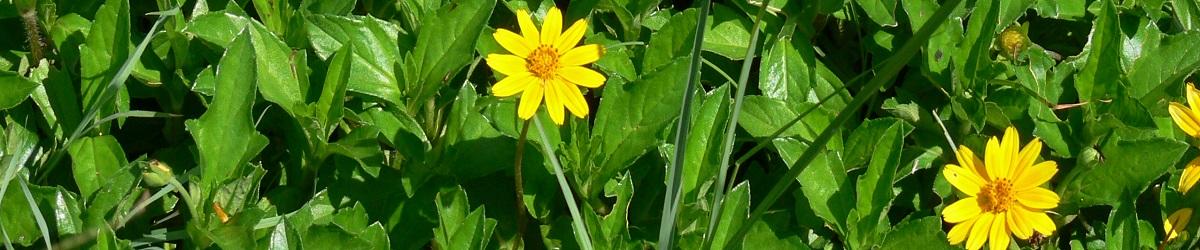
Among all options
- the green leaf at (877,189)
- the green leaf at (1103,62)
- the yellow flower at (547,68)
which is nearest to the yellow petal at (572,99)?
the yellow flower at (547,68)

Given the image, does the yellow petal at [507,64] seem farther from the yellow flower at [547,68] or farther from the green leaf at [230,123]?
the green leaf at [230,123]

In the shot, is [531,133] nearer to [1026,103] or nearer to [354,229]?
[354,229]

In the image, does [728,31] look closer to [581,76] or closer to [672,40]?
[672,40]

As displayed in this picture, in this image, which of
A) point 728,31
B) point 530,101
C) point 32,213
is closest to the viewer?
point 530,101

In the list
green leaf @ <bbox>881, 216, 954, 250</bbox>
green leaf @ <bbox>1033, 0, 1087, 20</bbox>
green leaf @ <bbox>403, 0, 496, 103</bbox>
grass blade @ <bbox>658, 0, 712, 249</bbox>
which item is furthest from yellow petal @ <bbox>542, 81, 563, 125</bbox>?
green leaf @ <bbox>1033, 0, 1087, 20</bbox>

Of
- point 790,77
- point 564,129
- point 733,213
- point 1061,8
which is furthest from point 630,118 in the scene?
point 1061,8

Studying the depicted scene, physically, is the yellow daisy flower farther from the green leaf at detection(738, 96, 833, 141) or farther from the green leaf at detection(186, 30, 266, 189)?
the green leaf at detection(186, 30, 266, 189)
